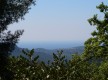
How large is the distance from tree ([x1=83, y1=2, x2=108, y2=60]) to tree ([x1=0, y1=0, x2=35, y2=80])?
30.7ft

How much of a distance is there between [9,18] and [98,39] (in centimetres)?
1218

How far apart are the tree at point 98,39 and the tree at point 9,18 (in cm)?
935

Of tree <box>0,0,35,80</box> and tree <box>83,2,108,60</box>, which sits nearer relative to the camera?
tree <box>0,0,35,80</box>

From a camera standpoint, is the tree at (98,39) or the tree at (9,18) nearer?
the tree at (9,18)

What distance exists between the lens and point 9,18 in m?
25.7

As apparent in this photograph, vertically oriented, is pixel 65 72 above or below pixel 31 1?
below

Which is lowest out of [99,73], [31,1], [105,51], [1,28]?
[99,73]

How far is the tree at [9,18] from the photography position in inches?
971

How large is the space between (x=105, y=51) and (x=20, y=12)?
33.3 feet

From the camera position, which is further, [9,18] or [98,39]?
[98,39]

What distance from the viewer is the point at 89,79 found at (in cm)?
730

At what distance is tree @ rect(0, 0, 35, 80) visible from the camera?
2467cm

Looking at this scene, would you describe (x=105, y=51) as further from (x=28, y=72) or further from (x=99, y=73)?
(x=28, y=72)

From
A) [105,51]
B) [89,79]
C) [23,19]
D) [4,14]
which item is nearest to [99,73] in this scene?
[105,51]
